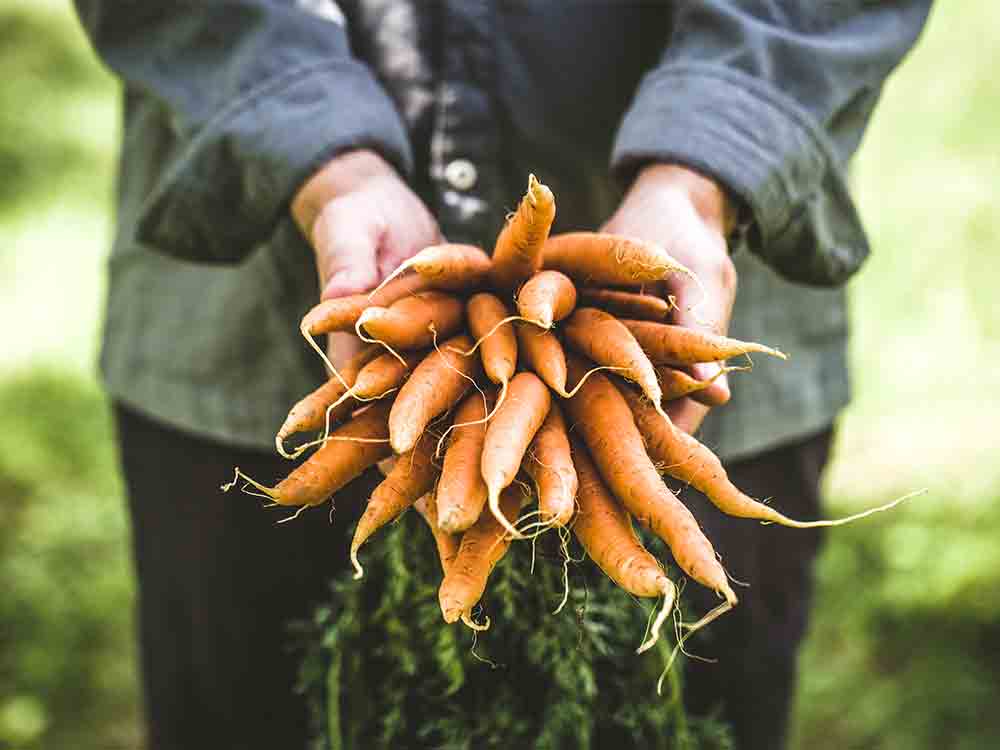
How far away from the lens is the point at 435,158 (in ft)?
4.89

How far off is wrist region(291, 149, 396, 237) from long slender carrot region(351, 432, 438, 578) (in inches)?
14.5

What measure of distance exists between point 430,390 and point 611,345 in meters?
0.21

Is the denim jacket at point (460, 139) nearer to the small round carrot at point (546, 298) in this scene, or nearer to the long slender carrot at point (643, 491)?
the small round carrot at point (546, 298)

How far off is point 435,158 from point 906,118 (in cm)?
334

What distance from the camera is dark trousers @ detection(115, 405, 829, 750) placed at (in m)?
1.63

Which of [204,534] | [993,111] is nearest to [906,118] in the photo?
[993,111]

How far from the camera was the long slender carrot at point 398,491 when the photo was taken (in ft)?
3.53

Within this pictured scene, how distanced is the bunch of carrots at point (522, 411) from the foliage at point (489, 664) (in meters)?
0.18

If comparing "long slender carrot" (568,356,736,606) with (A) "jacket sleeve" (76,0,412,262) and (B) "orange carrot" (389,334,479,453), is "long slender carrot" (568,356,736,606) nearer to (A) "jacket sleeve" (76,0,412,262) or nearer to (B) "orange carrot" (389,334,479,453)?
(B) "orange carrot" (389,334,479,453)

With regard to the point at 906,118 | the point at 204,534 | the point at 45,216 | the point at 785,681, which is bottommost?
the point at 45,216

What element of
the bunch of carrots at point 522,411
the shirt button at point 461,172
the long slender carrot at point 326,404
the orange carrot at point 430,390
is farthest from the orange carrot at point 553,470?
the shirt button at point 461,172

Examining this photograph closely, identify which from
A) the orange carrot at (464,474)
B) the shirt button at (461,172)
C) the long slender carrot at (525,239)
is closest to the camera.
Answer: the orange carrot at (464,474)

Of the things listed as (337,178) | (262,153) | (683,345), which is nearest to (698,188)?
(683,345)

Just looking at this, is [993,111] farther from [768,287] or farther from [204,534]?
[204,534]
